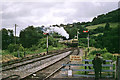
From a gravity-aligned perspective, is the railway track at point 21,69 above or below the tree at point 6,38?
below

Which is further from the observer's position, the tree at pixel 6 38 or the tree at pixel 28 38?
the tree at pixel 28 38

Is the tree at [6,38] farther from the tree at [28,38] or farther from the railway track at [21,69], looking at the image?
the railway track at [21,69]

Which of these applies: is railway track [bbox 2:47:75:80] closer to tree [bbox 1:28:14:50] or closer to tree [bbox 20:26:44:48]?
tree [bbox 1:28:14:50]

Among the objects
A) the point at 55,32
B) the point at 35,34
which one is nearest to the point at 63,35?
the point at 55,32

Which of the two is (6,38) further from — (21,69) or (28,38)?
(21,69)

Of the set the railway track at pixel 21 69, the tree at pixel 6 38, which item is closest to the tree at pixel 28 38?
the tree at pixel 6 38

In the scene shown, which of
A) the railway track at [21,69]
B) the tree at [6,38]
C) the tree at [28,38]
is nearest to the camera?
the railway track at [21,69]

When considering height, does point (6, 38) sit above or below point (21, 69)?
above

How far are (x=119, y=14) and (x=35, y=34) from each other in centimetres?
4601

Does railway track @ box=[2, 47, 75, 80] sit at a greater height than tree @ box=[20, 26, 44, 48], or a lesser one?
lesser

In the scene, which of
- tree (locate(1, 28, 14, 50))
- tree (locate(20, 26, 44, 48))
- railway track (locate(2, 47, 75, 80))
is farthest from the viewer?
tree (locate(20, 26, 44, 48))

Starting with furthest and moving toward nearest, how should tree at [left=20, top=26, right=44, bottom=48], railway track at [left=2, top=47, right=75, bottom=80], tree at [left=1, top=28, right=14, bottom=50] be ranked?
tree at [left=20, top=26, right=44, bottom=48] < tree at [left=1, top=28, right=14, bottom=50] < railway track at [left=2, top=47, right=75, bottom=80]

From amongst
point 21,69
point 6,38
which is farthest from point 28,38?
point 21,69

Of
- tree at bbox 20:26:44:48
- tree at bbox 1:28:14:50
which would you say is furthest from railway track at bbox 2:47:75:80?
tree at bbox 20:26:44:48
